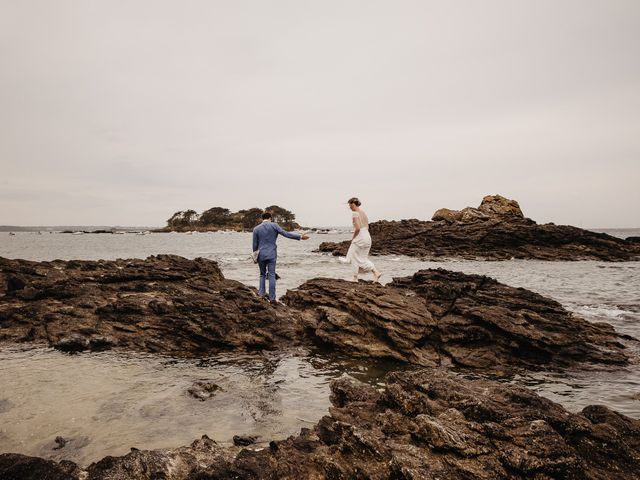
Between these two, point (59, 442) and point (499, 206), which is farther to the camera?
point (499, 206)

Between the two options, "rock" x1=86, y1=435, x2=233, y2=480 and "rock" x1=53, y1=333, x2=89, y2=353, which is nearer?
"rock" x1=86, y1=435, x2=233, y2=480

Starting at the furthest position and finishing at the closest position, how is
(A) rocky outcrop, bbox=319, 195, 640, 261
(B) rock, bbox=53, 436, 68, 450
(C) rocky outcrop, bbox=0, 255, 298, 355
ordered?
(A) rocky outcrop, bbox=319, 195, 640, 261 → (C) rocky outcrop, bbox=0, 255, 298, 355 → (B) rock, bbox=53, 436, 68, 450

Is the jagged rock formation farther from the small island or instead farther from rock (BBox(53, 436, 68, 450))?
the small island

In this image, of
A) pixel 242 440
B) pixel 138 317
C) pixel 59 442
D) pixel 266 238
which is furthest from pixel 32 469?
pixel 266 238

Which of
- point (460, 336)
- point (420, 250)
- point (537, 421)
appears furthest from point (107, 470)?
point (420, 250)

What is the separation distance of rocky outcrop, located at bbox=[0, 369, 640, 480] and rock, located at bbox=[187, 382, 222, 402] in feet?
7.12

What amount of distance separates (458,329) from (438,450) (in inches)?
265

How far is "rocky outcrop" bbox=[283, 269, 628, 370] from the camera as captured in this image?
9.84 metres

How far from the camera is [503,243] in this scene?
5275 cm

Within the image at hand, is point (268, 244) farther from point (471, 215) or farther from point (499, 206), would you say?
point (499, 206)

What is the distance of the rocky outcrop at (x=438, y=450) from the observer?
12.7 feet

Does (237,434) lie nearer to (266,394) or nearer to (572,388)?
(266,394)

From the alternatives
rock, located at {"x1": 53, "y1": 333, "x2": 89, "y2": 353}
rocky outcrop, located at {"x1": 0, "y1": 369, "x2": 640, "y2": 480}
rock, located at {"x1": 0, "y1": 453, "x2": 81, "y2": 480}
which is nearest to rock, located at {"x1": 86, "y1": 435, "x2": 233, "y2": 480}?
rocky outcrop, located at {"x1": 0, "y1": 369, "x2": 640, "y2": 480}

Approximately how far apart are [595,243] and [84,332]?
199 ft
